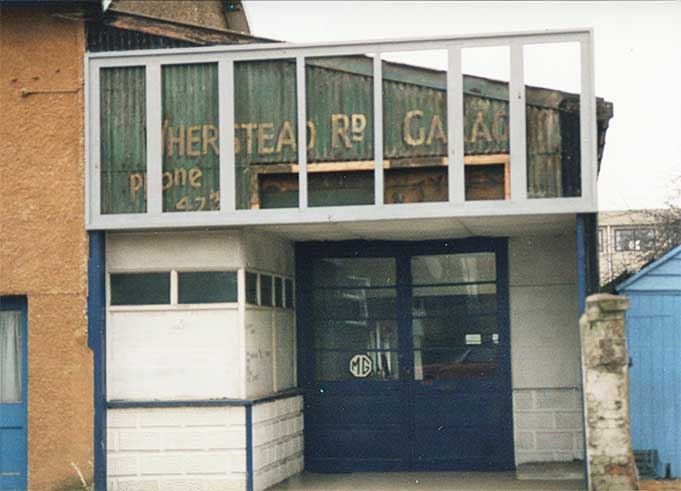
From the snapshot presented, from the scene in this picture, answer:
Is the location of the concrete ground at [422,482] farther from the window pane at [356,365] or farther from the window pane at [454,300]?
the window pane at [454,300]

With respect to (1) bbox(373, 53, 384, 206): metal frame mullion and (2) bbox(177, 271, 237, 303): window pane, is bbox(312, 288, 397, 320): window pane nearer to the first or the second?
(2) bbox(177, 271, 237, 303): window pane

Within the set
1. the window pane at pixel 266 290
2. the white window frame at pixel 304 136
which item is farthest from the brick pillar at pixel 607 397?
the window pane at pixel 266 290

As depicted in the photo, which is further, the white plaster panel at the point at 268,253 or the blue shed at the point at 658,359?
the blue shed at the point at 658,359

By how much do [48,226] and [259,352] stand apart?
271 centimetres

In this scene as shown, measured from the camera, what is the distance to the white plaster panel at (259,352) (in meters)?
13.2

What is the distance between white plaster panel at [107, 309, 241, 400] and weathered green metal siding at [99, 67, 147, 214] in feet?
4.17

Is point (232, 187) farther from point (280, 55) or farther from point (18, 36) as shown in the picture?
point (18, 36)

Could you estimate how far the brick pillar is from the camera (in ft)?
37.2

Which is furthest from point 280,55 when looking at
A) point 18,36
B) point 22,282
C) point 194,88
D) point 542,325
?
point 542,325

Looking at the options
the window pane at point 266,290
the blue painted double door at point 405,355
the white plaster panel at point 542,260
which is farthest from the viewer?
the blue painted double door at point 405,355

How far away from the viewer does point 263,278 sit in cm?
1395

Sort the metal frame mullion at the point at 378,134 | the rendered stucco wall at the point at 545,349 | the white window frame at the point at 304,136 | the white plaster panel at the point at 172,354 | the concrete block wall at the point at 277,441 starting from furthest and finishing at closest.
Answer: the rendered stucco wall at the point at 545,349 → the concrete block wall at the point at 277,441 → the white plaster panel at the point at 172,354 → the metal frame mullion at the point at 378,134 → the white window frame at the point at 304,136

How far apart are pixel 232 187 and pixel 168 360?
203 centimetres

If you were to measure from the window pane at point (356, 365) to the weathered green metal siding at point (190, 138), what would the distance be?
329 centimetres
